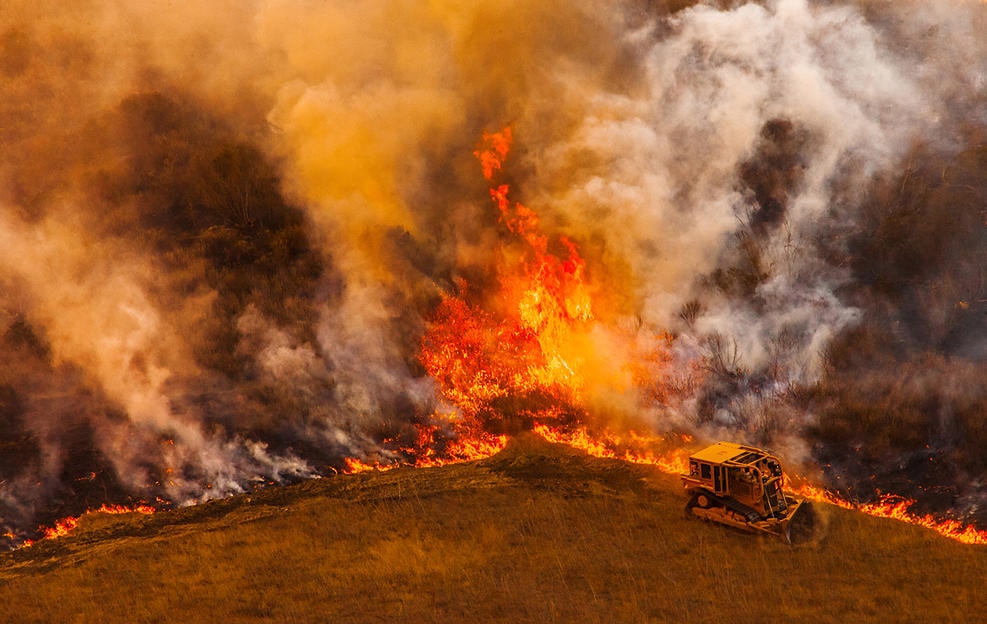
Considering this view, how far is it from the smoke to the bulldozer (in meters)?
2.28

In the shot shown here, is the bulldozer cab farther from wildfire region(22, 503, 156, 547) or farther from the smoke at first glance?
wildfire region(22, 503, 156, 547)

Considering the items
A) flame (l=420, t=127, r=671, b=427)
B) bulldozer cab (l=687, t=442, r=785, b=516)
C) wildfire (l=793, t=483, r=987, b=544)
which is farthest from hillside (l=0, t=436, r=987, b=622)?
flame (l=420, t=127, r=671, b=427)

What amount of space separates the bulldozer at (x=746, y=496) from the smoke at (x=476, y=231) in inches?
89.7

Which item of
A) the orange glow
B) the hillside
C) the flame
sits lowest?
the hillside

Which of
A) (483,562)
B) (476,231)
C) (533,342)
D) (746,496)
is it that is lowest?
(483,562)

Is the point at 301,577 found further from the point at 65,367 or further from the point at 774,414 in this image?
the point at 65,367

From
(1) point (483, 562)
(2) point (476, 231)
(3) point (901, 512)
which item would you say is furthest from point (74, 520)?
(3) point (901, 512)

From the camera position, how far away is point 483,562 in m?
12.3

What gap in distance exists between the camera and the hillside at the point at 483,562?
430 inches

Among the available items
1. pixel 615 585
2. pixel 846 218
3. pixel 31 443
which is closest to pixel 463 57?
pixel 846 218

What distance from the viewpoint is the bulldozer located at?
12125mm

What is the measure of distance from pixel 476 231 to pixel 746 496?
13041 mm

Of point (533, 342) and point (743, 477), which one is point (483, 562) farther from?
point (533, 342)

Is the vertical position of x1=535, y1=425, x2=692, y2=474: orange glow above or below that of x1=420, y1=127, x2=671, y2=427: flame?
below
